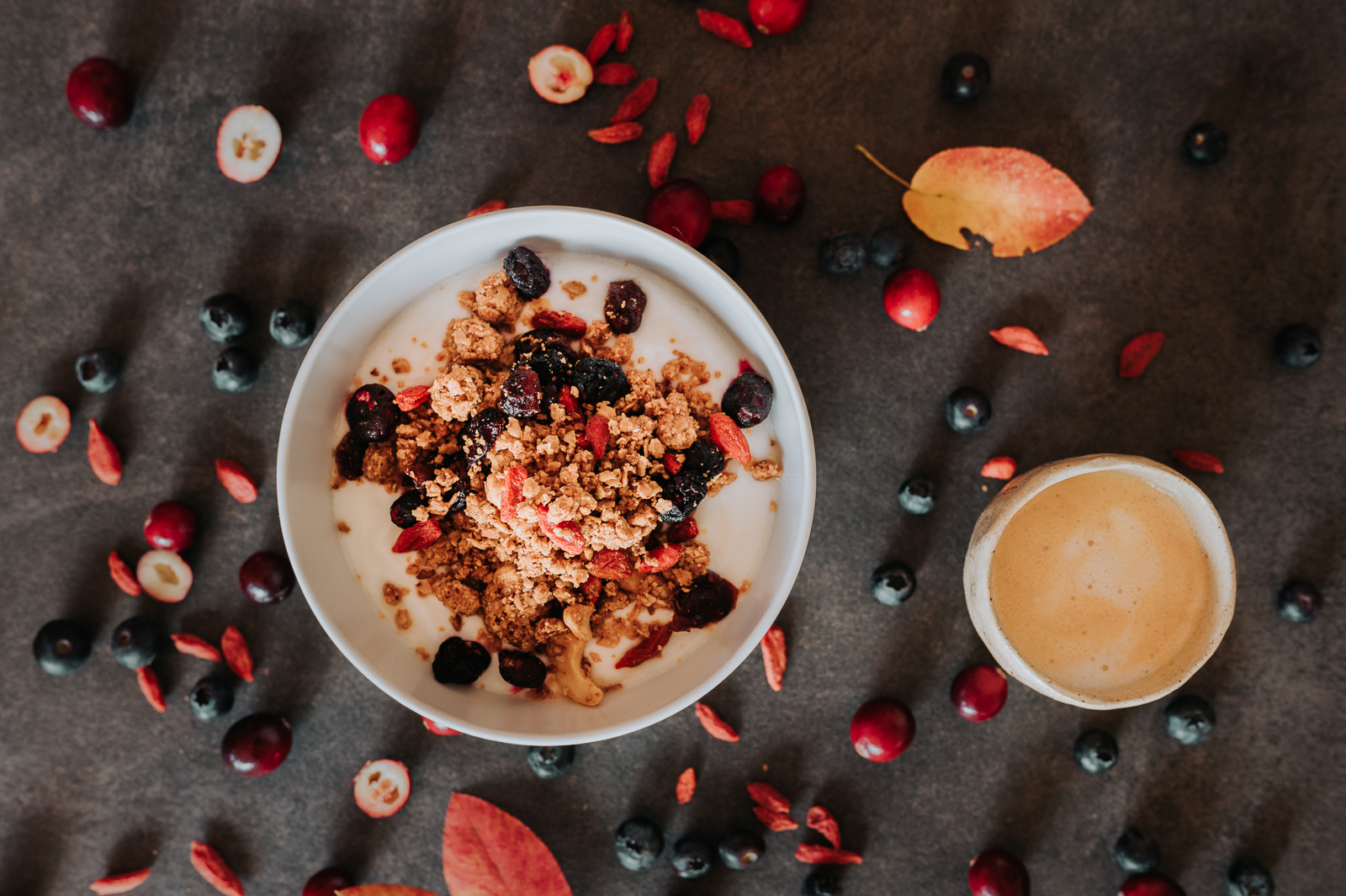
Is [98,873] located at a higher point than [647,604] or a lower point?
lower

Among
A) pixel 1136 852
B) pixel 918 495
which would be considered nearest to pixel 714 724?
pixel 918 495

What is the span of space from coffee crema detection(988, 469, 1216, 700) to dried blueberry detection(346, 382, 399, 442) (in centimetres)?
83

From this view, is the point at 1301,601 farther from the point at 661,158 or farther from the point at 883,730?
the point at 661,158

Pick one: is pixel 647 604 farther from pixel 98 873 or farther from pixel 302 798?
pixel 98 873

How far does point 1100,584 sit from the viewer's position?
1.00 meters

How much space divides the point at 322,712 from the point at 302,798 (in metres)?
0.14

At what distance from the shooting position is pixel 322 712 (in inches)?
45.6

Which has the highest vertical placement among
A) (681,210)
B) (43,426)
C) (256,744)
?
(681,210)

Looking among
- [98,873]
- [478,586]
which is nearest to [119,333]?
[478,586]

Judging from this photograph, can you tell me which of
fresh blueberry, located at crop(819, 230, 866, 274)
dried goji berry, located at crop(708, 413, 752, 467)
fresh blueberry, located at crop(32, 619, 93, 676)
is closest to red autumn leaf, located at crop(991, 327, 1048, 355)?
fresh blueberry, located at crop(819, 230, 866, 274)

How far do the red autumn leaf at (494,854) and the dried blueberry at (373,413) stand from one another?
2.01 ft

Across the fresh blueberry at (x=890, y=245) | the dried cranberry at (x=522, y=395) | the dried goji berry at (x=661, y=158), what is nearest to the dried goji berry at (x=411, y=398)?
the dried cranberry at (x=522, y=395)

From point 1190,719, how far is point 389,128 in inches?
59.2

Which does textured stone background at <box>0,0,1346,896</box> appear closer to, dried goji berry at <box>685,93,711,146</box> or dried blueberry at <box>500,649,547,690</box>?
dried goji berry at <box>685,93,711,146</box>
